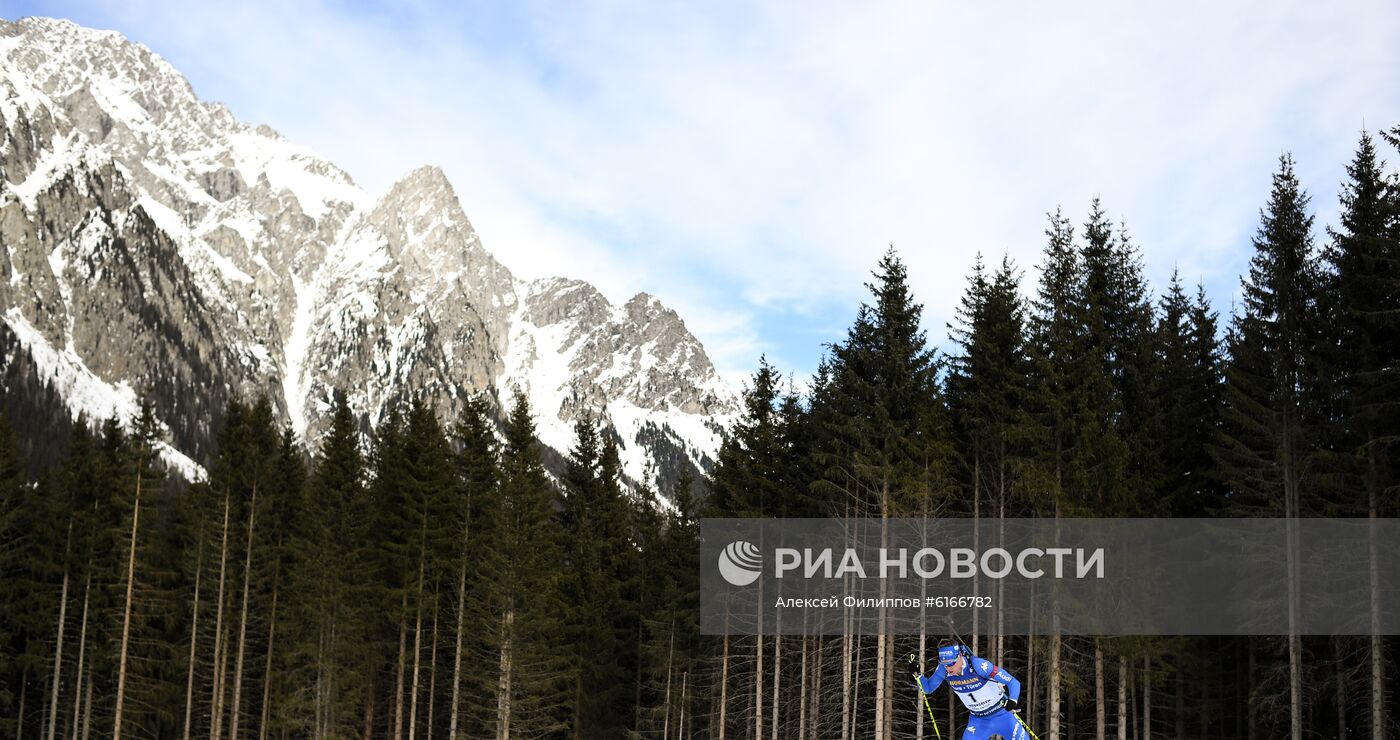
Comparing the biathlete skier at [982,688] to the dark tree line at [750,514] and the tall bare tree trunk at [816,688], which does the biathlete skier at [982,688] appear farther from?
the tall bare tree trunk at [816,688]

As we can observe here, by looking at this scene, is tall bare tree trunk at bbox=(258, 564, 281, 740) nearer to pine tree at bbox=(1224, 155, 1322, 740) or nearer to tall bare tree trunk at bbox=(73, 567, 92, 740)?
tall bare tree trunk at bbox=(73, 567, 92, 740)

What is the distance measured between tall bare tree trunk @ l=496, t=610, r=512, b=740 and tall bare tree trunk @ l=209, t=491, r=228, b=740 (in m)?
11.8

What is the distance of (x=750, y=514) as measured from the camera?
102 ft

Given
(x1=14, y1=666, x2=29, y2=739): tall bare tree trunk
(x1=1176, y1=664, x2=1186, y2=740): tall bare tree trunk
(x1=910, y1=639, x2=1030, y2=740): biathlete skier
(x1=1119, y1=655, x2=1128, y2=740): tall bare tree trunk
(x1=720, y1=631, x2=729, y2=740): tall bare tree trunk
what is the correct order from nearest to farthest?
(x1=910, y1=639, x2=1030, y2=740): biathlete skier → (x1=1119, y1=655, x2=1128, y2=740): tall bare tree trunk → (x1=1176, y1=664, x2=1186, y2=740): tall bare tree trunk → (x1=720, y1=631, x2=729, y2=740): tall bare tree trunk → (x1=14, y1=666, x2=29, y2=739): tall bare tree trunk

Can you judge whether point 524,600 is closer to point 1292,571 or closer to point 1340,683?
point 1292,571

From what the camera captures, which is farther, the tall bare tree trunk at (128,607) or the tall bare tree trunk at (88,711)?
the tall bare tree trunk at (88,711)

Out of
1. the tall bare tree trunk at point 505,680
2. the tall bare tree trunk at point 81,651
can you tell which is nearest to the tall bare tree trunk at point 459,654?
the tall bare tree trunk at point 505,680

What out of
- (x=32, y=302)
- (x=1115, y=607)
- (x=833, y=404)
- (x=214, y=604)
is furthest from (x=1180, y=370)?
(x=32, y=302)

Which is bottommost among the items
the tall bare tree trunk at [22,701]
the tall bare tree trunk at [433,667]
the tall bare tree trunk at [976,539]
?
the tall bare tree trunk at [22,701]

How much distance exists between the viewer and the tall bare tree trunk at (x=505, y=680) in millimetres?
32062

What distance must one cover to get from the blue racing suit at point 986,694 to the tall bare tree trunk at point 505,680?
20.0m

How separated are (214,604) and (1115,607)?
32025 mm

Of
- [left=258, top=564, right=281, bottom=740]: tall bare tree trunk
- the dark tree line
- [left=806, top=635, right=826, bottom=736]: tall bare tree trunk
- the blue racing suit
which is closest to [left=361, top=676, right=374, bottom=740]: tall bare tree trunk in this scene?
the dark tree line

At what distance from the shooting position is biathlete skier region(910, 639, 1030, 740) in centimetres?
1490
